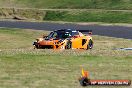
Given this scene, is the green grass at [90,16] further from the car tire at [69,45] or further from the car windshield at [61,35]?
the car tire at [69,45]

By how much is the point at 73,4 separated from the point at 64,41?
60.8 meters

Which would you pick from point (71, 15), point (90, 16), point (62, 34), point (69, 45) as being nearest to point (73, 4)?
point (71, 15)

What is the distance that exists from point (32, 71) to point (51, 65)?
170 centimetres

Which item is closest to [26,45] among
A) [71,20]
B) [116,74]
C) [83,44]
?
[83,44]

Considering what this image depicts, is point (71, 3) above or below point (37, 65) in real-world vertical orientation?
above

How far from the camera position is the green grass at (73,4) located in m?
79.3

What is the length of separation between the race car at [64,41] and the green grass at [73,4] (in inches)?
2018

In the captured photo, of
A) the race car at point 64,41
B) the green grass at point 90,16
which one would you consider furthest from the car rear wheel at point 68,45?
the green grass at point 90,16

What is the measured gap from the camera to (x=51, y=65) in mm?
15891

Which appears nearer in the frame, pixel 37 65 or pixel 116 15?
pixel 37 65

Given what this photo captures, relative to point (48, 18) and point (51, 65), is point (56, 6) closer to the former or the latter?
point (48, 18)

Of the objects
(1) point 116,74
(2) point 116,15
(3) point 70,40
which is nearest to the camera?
(1) point 116,74

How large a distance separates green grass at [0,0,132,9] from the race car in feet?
168

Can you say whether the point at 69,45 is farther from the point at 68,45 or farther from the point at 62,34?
the point at 62,34
